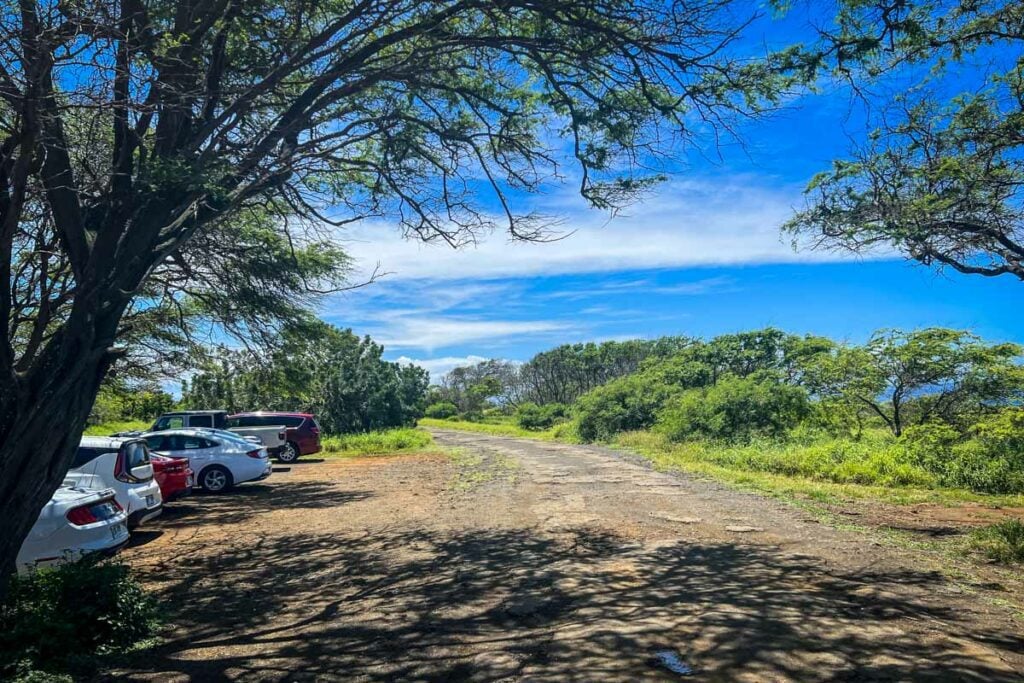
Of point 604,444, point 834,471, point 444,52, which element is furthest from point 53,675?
point 604,444

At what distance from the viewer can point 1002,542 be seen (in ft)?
22.4

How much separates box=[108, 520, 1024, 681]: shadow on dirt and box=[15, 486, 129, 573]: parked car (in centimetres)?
91

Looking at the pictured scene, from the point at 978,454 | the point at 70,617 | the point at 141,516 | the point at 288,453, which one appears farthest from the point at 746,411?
the point at 70,617

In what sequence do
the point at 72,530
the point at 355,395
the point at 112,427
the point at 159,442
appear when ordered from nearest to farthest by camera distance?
the point at 72,530
the point at 159,442
the point at 112,427
the point at 355,395

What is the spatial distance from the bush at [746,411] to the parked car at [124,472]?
54.1 feet

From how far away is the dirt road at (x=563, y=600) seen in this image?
418 centimetres

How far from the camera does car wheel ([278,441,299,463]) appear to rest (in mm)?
23797

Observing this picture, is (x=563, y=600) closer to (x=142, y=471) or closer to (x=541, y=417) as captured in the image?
(x=142, y=471)

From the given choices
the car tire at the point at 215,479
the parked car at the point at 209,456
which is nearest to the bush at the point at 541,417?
the parked car at the point at 209,456

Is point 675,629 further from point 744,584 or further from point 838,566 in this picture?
point 838,566

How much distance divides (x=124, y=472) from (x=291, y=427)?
1523 cm

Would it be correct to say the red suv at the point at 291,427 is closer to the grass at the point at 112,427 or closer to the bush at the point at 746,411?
the grass at the point at 112,427

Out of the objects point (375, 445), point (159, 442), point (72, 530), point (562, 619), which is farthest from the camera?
point (375, 445)

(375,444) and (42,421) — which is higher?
(42,421)
